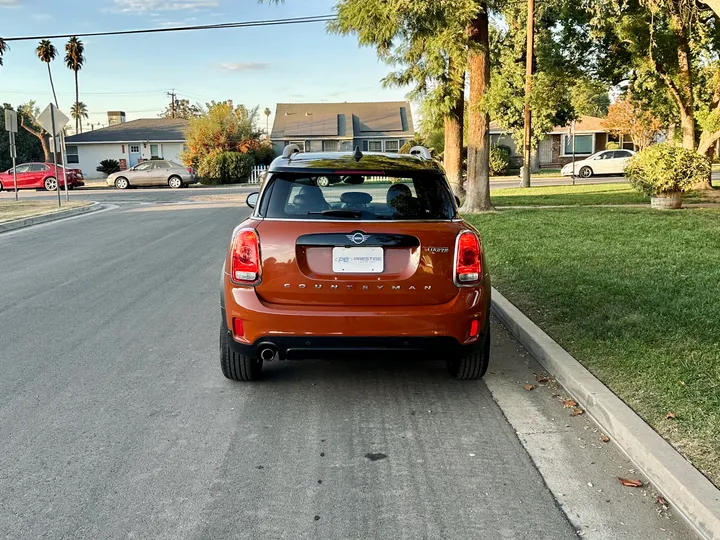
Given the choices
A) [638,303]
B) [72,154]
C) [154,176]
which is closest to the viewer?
[638,303]

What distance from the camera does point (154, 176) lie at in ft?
118

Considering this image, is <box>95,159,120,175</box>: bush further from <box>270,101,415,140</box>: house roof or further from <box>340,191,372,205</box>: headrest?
<box>340,191,372,205</box>: headrest

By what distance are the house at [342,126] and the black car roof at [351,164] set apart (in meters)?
48.6

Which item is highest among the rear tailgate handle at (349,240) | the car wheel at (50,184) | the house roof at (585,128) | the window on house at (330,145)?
the house roof at (585,128)

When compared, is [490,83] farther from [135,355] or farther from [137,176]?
[137,176]

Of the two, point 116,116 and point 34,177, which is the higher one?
point 116,116

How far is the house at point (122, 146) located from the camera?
54781mm

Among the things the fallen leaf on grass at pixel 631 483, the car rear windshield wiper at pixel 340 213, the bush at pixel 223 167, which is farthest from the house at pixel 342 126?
the fallen leaf on grass at pixel 631 483

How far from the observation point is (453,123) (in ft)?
66.9

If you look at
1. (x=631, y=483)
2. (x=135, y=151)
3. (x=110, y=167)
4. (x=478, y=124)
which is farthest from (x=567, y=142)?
(x=631, y=483)

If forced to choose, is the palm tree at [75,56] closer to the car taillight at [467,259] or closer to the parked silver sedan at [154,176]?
the parked silver sedan at [154,176]

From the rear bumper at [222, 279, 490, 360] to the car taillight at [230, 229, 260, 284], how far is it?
0.28 ft

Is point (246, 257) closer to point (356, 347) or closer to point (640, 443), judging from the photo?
point (356, 347)

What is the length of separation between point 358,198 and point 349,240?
68cm
